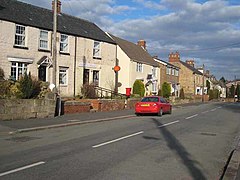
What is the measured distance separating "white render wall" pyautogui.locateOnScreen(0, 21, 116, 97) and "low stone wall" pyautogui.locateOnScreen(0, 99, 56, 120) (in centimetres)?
747

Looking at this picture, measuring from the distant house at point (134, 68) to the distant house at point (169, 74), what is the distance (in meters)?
4.01

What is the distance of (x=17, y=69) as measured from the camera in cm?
2523

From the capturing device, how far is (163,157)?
8820 mm

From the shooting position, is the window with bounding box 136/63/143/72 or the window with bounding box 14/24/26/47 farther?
the window with bounding box 136/63/143/72

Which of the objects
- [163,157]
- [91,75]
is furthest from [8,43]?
[163,157]

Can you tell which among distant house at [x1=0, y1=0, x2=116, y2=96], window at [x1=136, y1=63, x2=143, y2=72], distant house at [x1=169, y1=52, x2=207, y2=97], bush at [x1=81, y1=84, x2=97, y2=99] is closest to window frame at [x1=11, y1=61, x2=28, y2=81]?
distant house at [x1=0, y1=0, x2=116, y2=96]

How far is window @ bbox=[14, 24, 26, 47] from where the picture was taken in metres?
25.4

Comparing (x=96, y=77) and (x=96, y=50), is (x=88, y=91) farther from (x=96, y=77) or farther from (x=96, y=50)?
(x=96, y=50)

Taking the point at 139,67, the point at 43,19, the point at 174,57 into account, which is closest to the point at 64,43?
the point at 43,19

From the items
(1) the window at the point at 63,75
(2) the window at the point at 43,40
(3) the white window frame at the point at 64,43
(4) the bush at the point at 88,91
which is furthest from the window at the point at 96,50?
(2) the window at the point at 43,40

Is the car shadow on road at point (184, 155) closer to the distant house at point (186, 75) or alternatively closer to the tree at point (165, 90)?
the tree at point (165, 90)

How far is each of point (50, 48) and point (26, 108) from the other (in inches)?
469

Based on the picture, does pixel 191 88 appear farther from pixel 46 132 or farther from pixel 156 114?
pixel 46 132

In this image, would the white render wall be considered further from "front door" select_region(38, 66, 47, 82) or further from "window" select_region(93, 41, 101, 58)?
"window" select_region(93, 41, 101, 58)
